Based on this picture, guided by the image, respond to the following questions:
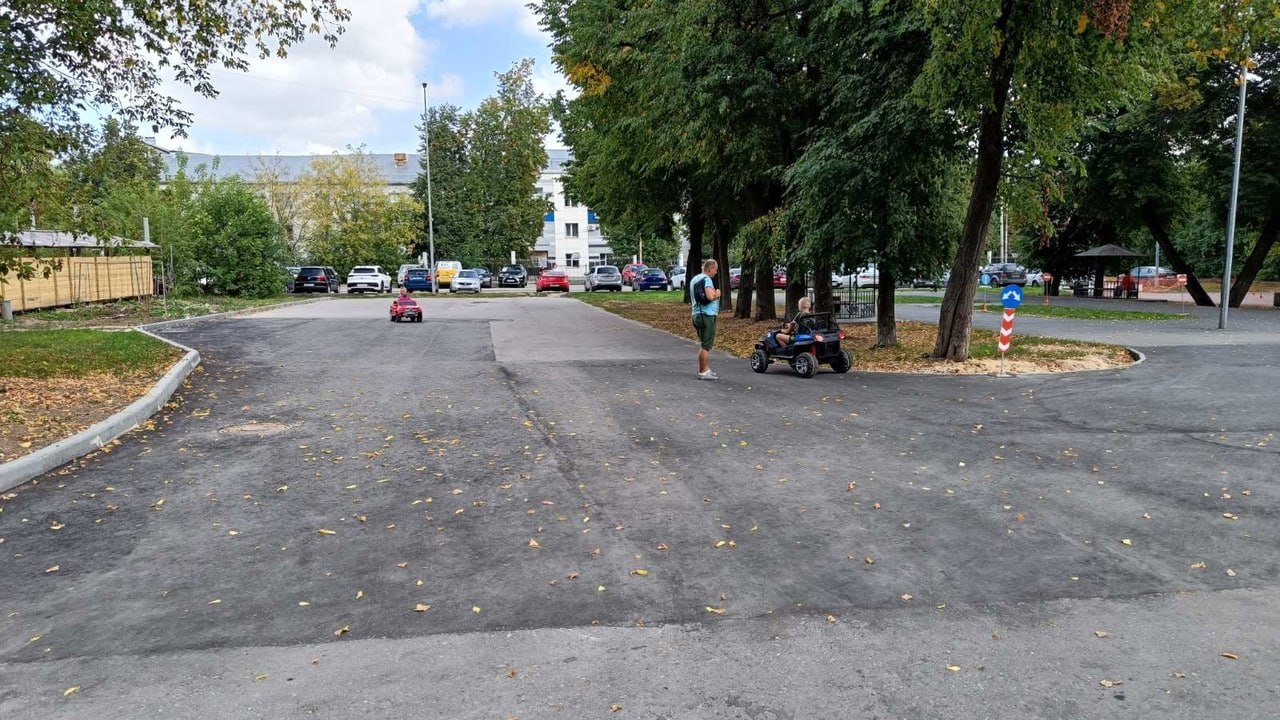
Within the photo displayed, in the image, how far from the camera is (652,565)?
4961 millimetres

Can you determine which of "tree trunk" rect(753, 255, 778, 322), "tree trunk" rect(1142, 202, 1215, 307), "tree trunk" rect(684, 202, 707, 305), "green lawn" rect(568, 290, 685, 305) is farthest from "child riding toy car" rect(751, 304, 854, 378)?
"tree trunk" rect(1142, 202, 1215, 307)

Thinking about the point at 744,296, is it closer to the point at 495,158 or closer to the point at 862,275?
the point at 862,275

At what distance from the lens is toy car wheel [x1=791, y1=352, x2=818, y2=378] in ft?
43.3

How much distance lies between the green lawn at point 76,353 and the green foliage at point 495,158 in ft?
167

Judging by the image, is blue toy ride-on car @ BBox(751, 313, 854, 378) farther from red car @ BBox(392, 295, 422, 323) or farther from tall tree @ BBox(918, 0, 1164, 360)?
red car @ BBox(392, 295, 422, 323)

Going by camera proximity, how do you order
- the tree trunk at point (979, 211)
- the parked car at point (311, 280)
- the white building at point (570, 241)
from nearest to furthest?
the tree trunk at point (979, 211)
the parked car at point (311, 280)
the white building at point (570, 241)

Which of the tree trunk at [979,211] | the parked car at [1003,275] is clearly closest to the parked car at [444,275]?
the parked car at [1003,275]

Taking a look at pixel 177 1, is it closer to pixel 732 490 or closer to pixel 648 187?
pixel 732 490

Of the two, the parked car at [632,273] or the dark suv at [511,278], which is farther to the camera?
the dark suv at [511,278]

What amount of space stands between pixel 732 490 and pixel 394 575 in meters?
2.81

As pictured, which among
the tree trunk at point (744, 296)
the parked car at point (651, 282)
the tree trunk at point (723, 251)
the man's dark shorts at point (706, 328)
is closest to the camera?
the man's dark shorts at point (706, 328)

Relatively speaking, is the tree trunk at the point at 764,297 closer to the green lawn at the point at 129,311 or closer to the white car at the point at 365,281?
the green lawn at the point at 129,311

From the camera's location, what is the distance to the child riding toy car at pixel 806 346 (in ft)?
43.7

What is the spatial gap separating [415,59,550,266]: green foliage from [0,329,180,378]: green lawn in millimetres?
50991
